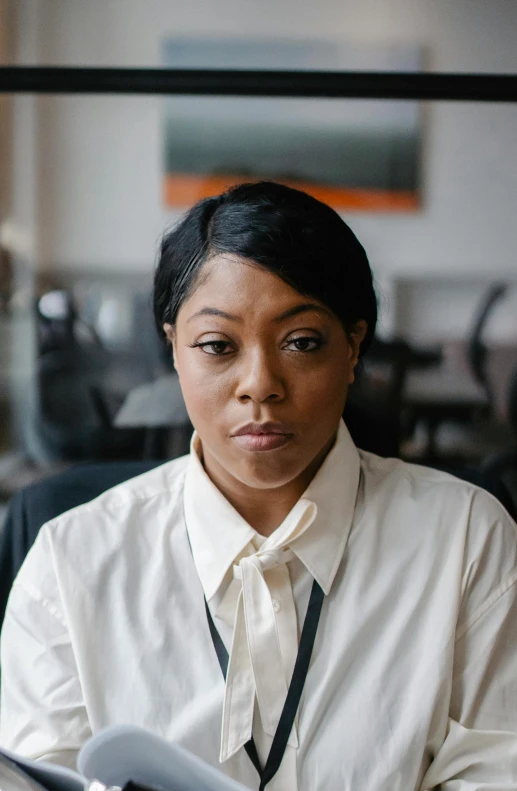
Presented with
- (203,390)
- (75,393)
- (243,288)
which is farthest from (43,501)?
(243,288)

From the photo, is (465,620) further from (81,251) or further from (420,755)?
(81,251)

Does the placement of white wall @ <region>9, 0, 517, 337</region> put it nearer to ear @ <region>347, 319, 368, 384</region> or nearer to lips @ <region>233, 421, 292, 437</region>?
ear @ <region>347, 319, 368, 384</region>

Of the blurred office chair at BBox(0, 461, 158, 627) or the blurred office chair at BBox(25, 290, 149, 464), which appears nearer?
the blurred office chair at BBox(0, 461, 158, 627)

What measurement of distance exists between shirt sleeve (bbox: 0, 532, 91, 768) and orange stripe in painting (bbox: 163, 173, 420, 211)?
72cm

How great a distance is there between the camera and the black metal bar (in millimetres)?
1547

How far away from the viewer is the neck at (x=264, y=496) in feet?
4.21

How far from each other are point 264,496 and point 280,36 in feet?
2.95

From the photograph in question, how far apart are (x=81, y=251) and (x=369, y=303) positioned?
0.64 metres

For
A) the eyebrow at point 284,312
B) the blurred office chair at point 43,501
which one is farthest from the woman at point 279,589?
the blurred office chair at point 43,501

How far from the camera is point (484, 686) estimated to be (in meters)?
1.14

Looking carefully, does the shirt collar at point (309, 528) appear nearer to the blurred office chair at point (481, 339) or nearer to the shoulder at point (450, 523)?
the shoulder at point (450, 523)

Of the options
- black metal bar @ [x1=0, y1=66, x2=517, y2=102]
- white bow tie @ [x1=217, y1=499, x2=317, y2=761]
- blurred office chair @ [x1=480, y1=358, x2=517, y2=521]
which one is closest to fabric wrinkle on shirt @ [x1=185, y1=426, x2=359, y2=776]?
white bow tie @ [x1=217, y1=499, x2=317, y2=761]

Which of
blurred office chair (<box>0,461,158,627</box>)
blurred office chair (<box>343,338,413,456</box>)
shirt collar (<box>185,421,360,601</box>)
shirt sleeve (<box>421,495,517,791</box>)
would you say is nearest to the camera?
shirt sleeve (<box>421,495,517,791</box>)

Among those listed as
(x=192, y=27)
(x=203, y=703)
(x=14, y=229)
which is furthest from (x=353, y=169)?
(x=203, y=703)
